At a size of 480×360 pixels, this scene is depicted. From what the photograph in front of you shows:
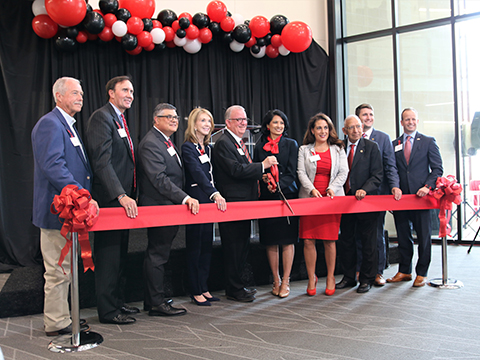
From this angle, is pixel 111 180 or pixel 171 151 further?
pixel 171 151

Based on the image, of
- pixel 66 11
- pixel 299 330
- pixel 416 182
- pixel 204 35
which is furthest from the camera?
pixel 204 35

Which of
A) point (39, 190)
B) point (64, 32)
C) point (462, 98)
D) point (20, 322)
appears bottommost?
point (20, 322)

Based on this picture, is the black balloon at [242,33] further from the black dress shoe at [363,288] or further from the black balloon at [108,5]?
the black dress shoe at [363,288]

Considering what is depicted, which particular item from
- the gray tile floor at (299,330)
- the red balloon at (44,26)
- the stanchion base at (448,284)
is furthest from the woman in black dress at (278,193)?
the red balloon at (44,26)

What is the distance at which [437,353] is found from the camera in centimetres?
239

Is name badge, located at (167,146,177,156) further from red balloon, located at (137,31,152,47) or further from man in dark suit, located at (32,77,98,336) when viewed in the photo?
red balloon, located at (137,31,152,47)

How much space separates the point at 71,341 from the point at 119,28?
3.74 m

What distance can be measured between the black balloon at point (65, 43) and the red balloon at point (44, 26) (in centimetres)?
12

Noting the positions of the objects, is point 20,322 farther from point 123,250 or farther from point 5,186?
point 5,186

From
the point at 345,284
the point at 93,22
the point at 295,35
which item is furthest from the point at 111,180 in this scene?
the point at 295,35

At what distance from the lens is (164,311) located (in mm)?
3191

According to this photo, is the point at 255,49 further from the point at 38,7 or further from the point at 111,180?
the point at 111,180

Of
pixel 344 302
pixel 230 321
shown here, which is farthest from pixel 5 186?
pixel 344 302

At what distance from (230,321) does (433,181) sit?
2.38m
